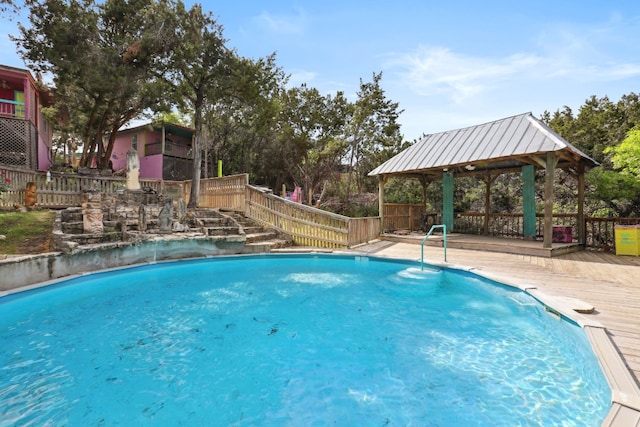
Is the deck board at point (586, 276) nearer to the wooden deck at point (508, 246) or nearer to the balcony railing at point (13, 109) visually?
the wooden deck at point (508, 246)

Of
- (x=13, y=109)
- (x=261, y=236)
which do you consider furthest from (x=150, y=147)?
(x=261, y=236)

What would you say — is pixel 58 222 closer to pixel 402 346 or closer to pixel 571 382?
pixel 402 346

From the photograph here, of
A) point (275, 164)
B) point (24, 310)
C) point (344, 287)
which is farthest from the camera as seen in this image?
point (275, 164)

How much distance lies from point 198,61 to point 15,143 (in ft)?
28.4

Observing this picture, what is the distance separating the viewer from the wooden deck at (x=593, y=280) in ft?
8.27

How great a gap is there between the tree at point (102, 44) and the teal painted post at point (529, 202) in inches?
606

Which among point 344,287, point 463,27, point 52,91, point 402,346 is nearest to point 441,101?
point 463,27

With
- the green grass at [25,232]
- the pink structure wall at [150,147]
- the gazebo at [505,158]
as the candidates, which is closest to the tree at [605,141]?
the gazebo at [505,158]

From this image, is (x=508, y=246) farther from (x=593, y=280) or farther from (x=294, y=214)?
(x=294, y=214)

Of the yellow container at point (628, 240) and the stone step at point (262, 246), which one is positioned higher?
the yellow container at point (628, 240)

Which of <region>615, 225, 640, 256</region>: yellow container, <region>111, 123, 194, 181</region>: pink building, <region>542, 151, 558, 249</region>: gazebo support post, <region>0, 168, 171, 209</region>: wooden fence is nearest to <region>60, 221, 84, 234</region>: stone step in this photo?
<region>0, 168, 171, 209</region>: wooden fence

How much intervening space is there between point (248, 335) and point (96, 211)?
6.29 m

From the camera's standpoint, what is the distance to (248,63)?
13750 mm

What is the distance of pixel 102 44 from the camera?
41.1ft
